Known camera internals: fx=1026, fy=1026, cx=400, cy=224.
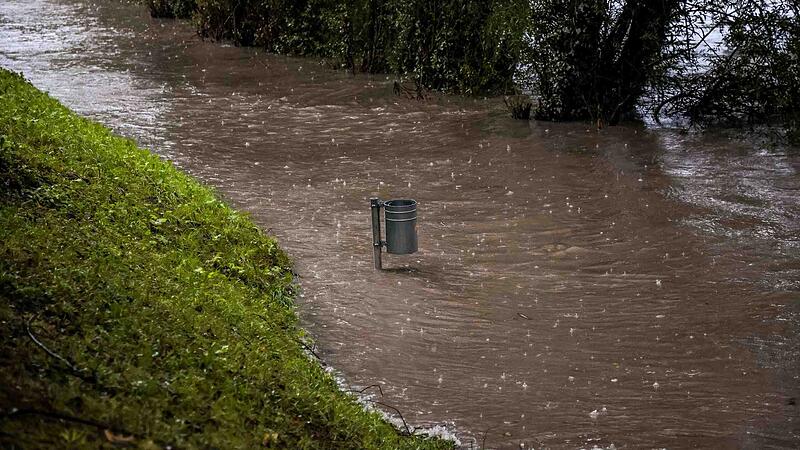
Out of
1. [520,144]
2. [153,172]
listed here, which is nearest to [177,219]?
[153,172]

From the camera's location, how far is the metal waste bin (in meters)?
9.12

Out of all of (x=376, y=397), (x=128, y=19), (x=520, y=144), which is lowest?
(x=376, y=397)

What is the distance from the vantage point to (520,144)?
13883 mm

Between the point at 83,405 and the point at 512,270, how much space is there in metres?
5.52

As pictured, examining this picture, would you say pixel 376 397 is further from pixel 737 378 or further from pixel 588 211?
pixel 588 211

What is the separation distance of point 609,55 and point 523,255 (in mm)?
6000

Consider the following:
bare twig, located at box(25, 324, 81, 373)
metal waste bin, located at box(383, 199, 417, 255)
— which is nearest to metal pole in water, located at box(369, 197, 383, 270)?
metal waste bin, located at box(383, 199, 417, 255)

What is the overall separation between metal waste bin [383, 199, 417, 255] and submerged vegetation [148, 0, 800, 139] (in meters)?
6.00

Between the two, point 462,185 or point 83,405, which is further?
point 462,185

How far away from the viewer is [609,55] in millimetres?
14594

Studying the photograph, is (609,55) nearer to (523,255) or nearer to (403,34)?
(403,34)

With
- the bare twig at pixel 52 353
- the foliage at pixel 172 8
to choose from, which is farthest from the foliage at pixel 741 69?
the foliage at pixel 172 8

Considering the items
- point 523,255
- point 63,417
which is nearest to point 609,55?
point 523,255

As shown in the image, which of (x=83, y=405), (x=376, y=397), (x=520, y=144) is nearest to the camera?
(x=83, y=405)
